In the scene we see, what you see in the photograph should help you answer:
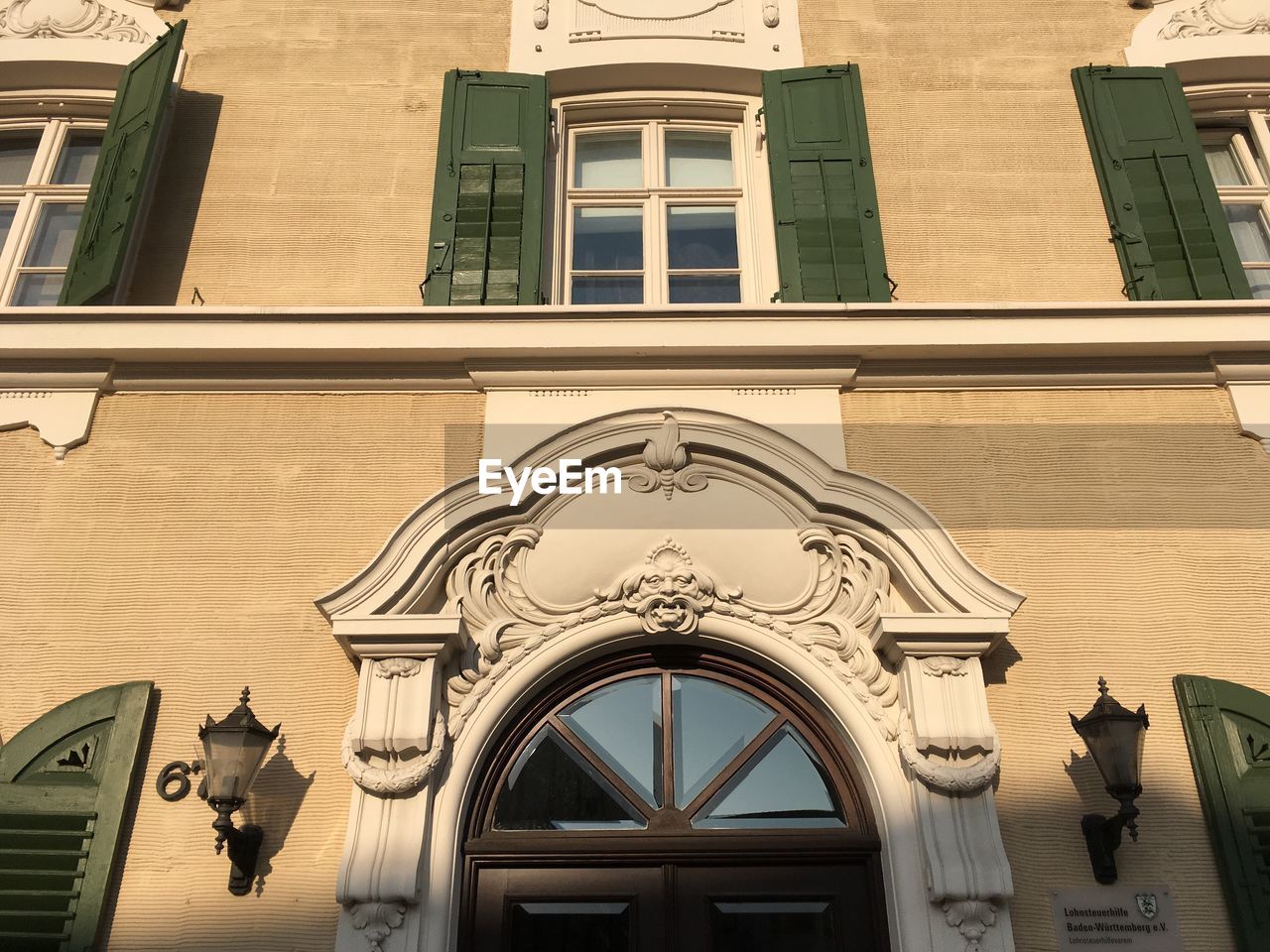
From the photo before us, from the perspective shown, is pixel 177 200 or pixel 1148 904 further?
pixel 177 200

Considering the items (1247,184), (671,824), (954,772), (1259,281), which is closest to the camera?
(954,772)

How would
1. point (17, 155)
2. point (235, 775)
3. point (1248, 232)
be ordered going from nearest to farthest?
point (235, 775)
point (1248, 232)
point (17, 155)

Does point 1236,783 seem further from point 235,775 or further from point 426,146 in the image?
point 426,146

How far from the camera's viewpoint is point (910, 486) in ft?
17.4

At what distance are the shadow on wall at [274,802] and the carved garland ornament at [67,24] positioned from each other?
491 centimetres

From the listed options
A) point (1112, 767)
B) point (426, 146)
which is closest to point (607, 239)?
point (426, 146)

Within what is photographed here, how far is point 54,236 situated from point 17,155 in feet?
2.82

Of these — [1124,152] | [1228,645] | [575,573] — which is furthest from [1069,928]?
[1124,152]

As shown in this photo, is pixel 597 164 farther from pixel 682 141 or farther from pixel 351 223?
pixel 351 223

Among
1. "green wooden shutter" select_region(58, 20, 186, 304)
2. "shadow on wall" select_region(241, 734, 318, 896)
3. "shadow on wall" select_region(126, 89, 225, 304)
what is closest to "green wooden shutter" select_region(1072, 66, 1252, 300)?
"shadow on wall" select_region(241, 734, 318, 896)

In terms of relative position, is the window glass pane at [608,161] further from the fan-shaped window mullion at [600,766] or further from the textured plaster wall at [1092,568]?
the fan-shaped window mullion at [600,766]

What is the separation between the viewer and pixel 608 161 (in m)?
6.98

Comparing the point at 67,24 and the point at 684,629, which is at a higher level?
the point at 67,24

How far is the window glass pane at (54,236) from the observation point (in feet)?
21.0
